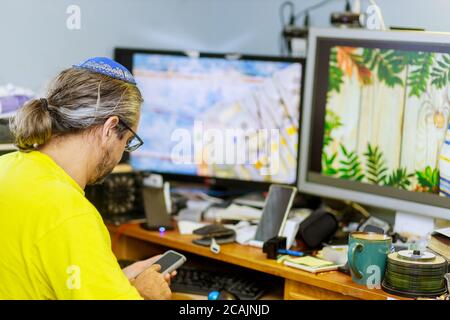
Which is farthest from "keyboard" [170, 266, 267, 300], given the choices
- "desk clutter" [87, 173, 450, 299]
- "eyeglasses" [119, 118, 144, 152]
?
"eyeglasses" [119, 118, 144, 152]

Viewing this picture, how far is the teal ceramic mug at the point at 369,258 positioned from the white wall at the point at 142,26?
0.64 meters

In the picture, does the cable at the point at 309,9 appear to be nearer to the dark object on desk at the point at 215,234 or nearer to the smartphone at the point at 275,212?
the smartphone at the point at 275,212

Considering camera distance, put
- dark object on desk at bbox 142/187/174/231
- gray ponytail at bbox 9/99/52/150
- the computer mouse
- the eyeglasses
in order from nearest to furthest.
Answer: gray ponytail at bbox 9/99/52/150 < the eyeglasses < the computer mouse < dark object on desk at bbox 142/187/174/231

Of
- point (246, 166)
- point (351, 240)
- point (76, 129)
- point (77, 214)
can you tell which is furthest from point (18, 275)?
point (246, 166)

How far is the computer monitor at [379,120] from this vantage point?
1979 mm

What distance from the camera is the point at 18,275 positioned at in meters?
1.35

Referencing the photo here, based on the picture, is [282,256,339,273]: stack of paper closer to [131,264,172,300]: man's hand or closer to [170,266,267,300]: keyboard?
[170,266,267,300]: keyboard

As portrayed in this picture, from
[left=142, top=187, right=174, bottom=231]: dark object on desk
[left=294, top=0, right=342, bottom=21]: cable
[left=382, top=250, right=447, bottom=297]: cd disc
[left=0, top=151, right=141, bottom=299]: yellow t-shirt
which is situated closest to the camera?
[left=0, top=151, right=141, bottom=299]: yellow t-shirt

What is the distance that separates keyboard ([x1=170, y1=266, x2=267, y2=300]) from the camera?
6.83 feet

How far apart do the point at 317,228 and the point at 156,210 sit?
52cm

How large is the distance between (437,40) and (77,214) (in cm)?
112

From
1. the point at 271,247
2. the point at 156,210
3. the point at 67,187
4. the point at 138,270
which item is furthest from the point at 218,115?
the point at 67,187

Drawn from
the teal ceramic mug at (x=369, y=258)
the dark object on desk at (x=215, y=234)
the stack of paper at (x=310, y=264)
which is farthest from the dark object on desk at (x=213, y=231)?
the teal ceramic mug at (x=369, y=258)

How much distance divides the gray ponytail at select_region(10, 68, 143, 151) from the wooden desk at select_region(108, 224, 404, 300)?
663mm
